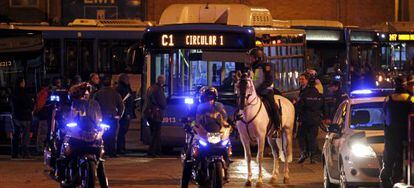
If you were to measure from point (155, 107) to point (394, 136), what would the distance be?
31.3ft

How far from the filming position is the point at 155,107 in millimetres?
21703

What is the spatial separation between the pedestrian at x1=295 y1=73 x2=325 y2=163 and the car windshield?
601 centimetres

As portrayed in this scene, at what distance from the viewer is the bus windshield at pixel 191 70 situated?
72.0 ft

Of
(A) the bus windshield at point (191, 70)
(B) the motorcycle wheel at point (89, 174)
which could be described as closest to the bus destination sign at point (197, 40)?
(A) the bus windshield at point (191, 70)

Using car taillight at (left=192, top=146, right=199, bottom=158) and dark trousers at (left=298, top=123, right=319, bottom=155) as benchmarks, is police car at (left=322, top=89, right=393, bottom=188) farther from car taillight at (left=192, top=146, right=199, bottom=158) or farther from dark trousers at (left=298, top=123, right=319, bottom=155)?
dark trousers at (left=298, top=123, right=319, bottom=155)

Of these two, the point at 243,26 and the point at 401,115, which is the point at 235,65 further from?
the point at 401,115

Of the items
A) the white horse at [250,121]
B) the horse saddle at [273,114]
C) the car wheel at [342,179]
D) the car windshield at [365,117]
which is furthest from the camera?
the horse saddle at [273,114]

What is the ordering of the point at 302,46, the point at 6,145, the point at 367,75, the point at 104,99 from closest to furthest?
the point at 104,99 → the point at 6,145 → the point at 302,46 → the point at 367,75

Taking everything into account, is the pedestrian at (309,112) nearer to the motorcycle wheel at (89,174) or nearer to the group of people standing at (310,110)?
the group of people standing at (310,110)

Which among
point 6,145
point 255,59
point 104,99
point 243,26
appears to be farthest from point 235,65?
point 6,145

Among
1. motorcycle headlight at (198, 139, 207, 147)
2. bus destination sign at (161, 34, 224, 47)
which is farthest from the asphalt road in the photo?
motorcycle headlight at (198, 139, 207, 147)

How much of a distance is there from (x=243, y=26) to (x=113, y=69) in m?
9.24

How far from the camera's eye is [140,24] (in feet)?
105

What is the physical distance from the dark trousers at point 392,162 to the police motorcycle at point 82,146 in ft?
12.4
